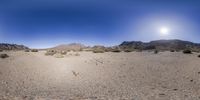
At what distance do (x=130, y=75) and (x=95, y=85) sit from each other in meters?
3.92

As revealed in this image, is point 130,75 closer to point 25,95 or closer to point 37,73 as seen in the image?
point 37,73

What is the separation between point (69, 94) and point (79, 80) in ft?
12.2

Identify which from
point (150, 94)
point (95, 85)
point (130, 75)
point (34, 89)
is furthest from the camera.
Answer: point (130, 75)

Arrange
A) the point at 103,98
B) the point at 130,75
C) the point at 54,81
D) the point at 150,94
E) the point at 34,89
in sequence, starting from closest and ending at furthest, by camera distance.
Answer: the point at 103,98 < the point at 150,94 < the point at 34,89 < the point at 54,81 < the point at 130,75

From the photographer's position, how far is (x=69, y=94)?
10.9 meters

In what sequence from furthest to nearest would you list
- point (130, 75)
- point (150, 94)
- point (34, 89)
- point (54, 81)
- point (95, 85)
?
1. point (130, 75)
2. point (54, 81)
3. point (95, 85)
4. point (34, 89)
5. point (150, 94)

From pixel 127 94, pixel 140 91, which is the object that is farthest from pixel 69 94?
pixel 140 91

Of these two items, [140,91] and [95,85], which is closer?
[140,91]

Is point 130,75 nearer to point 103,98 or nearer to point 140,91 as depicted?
point 140,91

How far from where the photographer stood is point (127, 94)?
11.0m

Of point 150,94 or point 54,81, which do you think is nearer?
point 150,94

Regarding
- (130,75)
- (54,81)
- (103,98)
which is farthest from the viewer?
(130,75)

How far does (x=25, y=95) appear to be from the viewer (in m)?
10.7

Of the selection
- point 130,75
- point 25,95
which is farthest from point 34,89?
point 130,75
